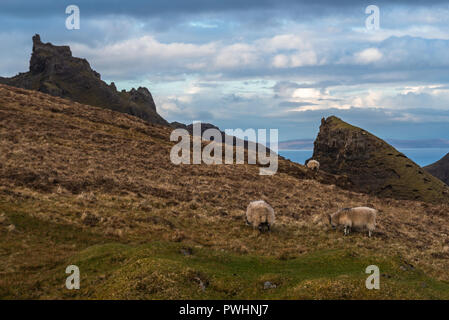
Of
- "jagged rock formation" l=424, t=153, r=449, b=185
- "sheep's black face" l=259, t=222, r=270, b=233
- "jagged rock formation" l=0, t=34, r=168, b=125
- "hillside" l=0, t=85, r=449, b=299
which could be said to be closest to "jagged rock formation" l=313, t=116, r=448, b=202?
"hillside" l=0, t=85, r=449, b=299

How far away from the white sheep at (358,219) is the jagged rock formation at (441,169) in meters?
164

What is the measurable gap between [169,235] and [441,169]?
18372 cm

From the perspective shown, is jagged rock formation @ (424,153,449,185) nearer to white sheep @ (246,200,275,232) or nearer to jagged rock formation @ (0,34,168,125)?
jagged rock formation @ (0,34,168,125)

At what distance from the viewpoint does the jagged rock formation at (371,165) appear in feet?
230

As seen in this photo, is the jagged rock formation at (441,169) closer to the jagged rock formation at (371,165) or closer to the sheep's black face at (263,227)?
the jagged rock formation at (371,165)

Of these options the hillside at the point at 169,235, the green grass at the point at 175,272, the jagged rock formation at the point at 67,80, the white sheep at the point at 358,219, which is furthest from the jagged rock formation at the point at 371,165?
the jagged rock formation at the point at 67,80

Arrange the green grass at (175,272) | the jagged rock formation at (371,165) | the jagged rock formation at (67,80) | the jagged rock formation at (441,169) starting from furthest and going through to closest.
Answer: the jagged rock formation at (67,80) → the jagged rock formation at (441,169) → the jagged rock formation at (371,165) → the green grass at (175,272)

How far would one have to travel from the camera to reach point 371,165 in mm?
79500

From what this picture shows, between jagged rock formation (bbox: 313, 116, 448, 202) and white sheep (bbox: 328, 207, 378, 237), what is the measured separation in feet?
134

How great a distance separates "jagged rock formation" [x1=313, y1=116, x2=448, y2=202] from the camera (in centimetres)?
7000

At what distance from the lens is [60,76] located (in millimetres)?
183250
